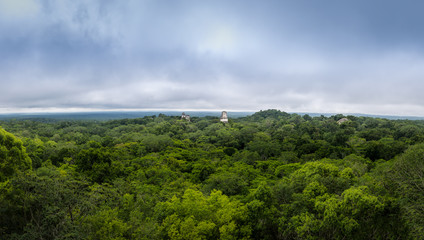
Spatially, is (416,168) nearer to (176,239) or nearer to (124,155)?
(176,239)

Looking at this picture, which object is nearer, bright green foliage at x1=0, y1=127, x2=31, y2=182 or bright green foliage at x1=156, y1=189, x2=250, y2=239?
bright green foliage at x1=156, y1=189, x2=250, y2=239

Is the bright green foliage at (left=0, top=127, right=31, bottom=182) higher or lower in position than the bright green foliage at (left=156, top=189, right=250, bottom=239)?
higher

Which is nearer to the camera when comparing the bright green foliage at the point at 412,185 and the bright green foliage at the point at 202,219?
the bright green foliage at the point at 412,185

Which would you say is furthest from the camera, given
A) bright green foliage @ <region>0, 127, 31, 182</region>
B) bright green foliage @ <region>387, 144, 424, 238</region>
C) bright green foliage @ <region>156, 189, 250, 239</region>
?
bright green foliage @ <region>0, 127, 31, 182</region>

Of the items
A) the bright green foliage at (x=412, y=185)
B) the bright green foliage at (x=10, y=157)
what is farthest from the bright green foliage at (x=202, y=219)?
the bright green foliage at (x=10, y=157)

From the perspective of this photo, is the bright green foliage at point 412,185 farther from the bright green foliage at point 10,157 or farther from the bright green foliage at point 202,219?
the bright green foliage at point 10,157

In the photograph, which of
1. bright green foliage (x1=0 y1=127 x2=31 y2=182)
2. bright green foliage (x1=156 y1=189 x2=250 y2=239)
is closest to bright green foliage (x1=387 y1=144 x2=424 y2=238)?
bright green foliage (x1=156 y1=189 x2=250 y2=239)

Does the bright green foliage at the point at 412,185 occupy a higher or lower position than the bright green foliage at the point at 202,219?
higher

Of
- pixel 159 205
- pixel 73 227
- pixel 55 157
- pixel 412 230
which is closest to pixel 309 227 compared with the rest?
pixel 412 230

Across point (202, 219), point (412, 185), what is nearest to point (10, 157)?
point (202, 219)

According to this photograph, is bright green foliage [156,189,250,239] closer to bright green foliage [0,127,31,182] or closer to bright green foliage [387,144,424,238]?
bright green foliage [387,144,424,238]

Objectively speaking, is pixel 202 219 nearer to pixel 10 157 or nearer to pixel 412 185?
pixel 412 185
